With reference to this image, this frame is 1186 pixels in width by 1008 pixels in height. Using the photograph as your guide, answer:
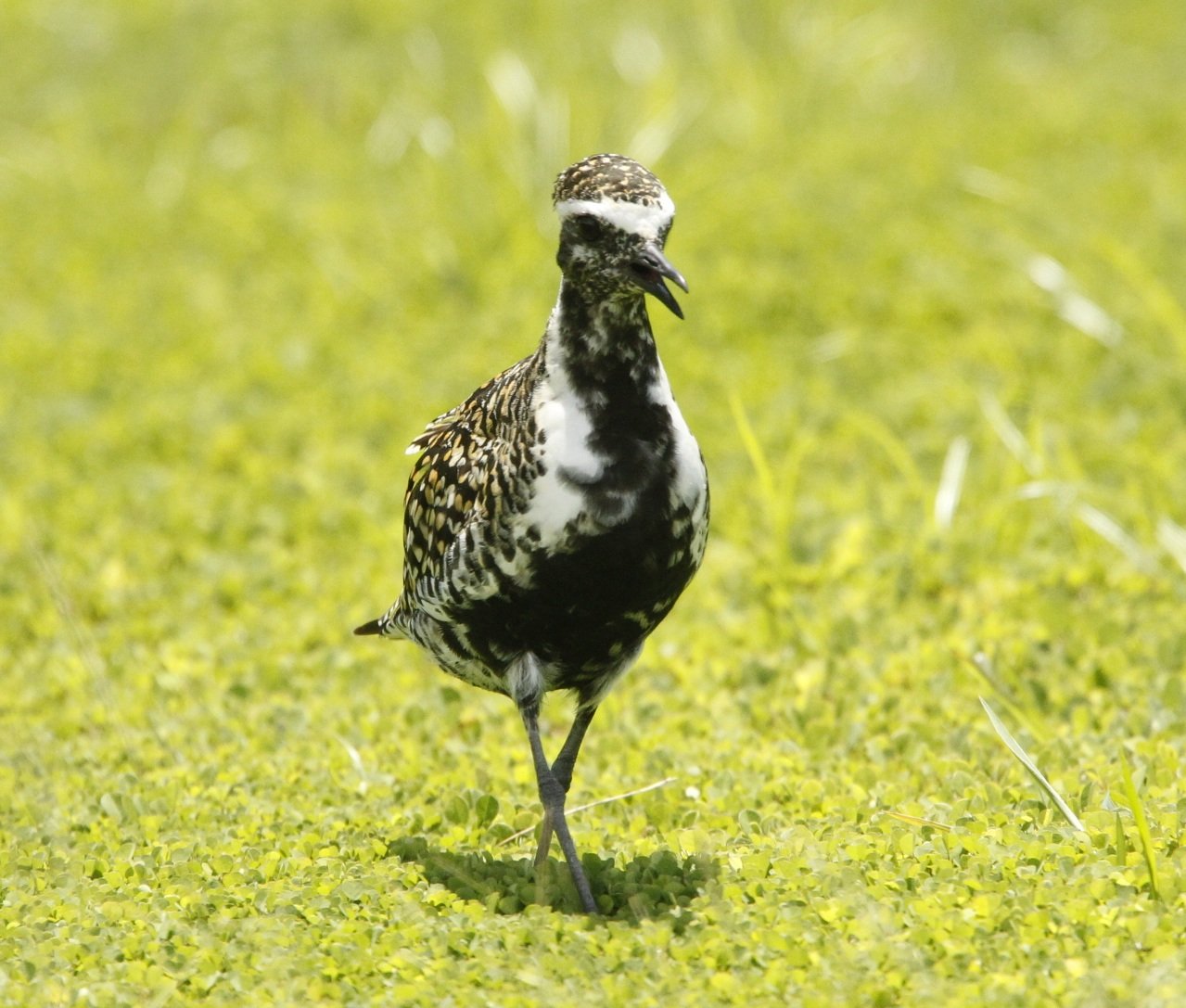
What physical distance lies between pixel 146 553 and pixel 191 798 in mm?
2693

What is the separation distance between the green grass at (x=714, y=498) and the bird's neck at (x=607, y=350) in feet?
4.60

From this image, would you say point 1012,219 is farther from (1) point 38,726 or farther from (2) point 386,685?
(1) point 38,726

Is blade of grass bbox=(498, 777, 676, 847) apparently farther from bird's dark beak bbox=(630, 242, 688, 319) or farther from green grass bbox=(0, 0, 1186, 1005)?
bird's dark beak bbox=(630, 242, 688, 319)

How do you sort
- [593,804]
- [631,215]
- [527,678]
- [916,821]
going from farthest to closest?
[593,804] → [916,821] → [527,678] → [631,215]

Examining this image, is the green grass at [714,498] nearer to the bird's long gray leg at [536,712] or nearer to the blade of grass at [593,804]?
the blade of grass at [593,804]

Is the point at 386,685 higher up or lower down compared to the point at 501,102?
lower down

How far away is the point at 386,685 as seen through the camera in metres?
7.06

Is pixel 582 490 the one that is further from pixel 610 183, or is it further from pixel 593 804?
pixel 593 804

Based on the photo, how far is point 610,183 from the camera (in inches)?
181

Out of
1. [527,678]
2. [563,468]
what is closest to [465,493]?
[563,468]

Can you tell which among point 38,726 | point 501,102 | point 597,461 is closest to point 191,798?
point 38,726

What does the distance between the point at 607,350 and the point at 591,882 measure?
1556 mm

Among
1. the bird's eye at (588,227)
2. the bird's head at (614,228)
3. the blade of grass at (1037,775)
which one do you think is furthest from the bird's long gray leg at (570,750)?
the bird's eye at (588,227)

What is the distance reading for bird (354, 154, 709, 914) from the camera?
4617mm
